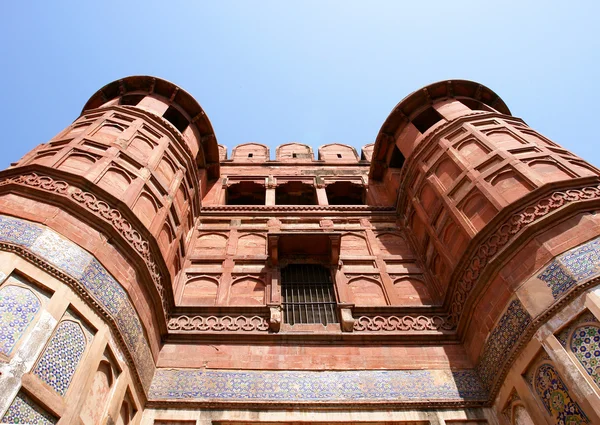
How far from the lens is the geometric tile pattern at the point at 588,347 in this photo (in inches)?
211

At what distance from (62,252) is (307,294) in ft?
15.8

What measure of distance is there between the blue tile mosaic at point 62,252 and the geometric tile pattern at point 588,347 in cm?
638

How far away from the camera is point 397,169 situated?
1350cm

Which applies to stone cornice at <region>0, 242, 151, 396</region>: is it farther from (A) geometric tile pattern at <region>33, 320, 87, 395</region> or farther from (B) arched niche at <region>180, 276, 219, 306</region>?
(B) arched niche at <region>180, 276, 219, 306</region>

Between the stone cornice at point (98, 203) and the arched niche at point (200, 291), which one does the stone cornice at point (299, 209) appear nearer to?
the arched niche at point (200, 291)

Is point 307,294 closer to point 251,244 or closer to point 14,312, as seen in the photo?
point 251,244

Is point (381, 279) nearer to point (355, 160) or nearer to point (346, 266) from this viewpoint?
point (346, 266)

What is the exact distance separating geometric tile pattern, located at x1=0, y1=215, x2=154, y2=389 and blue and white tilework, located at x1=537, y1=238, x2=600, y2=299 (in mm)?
5932

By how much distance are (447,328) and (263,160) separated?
9475mm

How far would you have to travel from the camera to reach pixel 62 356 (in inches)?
205

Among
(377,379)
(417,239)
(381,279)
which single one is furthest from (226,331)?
(417,239)

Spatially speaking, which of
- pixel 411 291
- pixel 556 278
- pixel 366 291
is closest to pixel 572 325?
pixel 556 278

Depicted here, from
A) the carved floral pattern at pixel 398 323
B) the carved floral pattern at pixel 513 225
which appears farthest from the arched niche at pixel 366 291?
the carved floral pattern at pixel 513 225

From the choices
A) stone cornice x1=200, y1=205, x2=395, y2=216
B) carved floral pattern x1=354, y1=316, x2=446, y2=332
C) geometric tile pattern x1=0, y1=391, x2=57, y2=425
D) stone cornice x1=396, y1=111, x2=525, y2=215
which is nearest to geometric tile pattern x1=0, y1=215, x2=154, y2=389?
geometric tile pattern x1=0, y1=391, x2=57, y2=425
